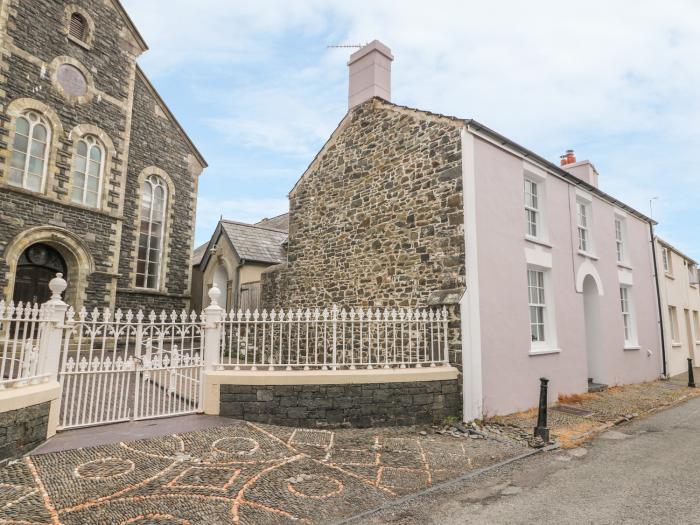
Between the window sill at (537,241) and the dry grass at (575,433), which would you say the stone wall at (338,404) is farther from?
the window sill at (537,241)

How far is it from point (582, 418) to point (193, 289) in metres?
16.7

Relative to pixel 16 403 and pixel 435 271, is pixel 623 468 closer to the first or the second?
pixel 435 271

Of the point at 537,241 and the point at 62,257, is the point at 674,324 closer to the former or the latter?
the point at 537,241

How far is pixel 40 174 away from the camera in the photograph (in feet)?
45.0

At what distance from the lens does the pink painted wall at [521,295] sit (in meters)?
8.55

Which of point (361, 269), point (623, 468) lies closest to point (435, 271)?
point (361, 269)

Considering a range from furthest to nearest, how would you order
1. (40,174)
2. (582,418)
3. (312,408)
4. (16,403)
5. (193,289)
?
1. (193,289)
2. (40,174)
3. (582,418)
4. (312,408)
5. (16,403)

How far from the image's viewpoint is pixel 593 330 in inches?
482

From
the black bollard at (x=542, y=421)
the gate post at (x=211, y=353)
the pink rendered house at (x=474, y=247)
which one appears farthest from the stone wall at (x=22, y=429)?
the black bollard at (x=542, y=421)

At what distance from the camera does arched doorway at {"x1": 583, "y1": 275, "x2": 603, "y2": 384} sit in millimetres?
12055

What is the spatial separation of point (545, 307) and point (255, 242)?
34.8 feet

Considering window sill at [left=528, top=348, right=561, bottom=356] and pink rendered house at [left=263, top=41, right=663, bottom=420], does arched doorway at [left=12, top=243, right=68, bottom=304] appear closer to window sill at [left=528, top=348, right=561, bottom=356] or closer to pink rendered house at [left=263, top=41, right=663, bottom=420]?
pink rendered house at [left=263, top=41, right=663, bottom=420]

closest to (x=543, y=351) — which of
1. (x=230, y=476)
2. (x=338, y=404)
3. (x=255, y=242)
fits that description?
(x=338, y=404)

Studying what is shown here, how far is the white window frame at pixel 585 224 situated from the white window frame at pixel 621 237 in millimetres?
2230
